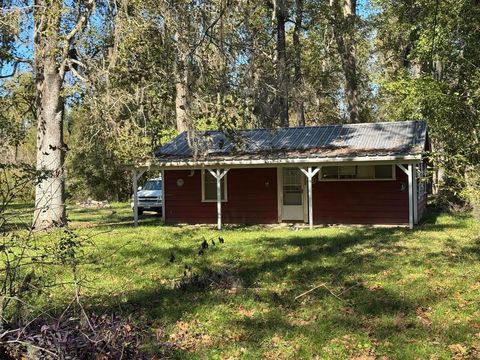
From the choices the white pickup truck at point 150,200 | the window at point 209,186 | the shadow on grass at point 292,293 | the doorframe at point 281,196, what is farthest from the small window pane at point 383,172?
the white pickup truck at point 150,200

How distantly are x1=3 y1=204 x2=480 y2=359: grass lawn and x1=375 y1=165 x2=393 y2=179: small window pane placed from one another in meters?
3.52

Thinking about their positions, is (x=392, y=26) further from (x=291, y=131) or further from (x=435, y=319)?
(x=435, y=319)

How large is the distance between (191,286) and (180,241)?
487 centimetres

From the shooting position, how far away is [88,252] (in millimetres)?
11062

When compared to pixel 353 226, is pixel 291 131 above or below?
above

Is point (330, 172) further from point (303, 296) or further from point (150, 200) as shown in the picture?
point (303, 296)

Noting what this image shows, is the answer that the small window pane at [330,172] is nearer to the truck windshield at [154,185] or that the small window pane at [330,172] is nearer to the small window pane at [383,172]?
the small window pane at [383,172]

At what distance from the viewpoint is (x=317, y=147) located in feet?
53.6

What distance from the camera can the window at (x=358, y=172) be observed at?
15617mm

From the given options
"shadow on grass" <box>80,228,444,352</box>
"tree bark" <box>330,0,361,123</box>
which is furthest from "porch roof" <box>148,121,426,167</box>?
"tree bark" <box>330,0,361,123</box>

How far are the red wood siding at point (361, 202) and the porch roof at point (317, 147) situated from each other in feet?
3.68

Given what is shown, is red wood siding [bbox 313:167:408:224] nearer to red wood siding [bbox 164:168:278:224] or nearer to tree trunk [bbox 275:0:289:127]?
red wood siding [bbox 164:168:278:224]

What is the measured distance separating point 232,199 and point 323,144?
3.55 metres

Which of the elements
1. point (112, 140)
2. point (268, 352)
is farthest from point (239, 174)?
point (268, 352)
